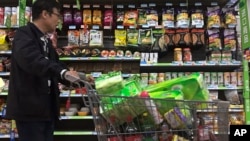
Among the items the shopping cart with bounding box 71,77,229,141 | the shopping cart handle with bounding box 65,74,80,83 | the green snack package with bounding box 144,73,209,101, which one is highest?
the shopping cart handle with bounding box 65,74,80,83

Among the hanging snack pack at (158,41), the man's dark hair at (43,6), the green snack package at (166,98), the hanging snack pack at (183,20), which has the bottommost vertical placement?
the green snack package at (166,98)

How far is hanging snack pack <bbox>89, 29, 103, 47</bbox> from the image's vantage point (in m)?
4.06

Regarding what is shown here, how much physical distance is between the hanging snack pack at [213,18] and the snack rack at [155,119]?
2612 mm

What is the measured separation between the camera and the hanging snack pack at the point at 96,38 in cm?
406

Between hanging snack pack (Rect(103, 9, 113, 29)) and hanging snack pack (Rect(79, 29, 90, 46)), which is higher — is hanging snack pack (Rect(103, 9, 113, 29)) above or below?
above

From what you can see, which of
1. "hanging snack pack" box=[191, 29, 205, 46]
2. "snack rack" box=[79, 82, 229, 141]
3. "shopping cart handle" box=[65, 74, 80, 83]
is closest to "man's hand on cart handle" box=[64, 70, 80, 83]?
"shopping cart handle" box=[65, 74, 80, 83]

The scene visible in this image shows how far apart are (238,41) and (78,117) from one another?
2.07 meters

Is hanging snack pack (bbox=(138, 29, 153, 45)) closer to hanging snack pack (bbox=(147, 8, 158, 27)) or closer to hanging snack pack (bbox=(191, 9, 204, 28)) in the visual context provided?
hanging snack pack (bbox=(147, 8, 158, 27))

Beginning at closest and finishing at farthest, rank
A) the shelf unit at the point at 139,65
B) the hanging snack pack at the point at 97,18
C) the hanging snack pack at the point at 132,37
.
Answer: the shelf unit at the point at 139,65 < the hanging snack pack at the point at 132,37 < the hanging snack pack at the point at 97,18

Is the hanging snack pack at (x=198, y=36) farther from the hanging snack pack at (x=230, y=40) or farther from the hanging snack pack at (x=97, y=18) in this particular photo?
the hanging snack pack at (x=97, y=18)

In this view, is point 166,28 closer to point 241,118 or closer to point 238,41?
point 238,41

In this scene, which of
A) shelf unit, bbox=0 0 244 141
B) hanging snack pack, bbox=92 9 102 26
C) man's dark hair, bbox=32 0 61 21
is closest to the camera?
man's dark hair, bbox=32 0 61 21

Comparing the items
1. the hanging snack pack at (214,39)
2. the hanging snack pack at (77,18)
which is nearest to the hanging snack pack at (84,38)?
the hanging snack pack at (77,18)

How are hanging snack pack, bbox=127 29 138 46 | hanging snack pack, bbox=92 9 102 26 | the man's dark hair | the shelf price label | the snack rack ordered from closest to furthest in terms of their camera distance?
1. the snack rack
2. the man's dark hair
3. the shelf price label
4. hanging snack pack, bbox=127 29 138 46
5. hanging snack pack, bbox=92 9 102 26
